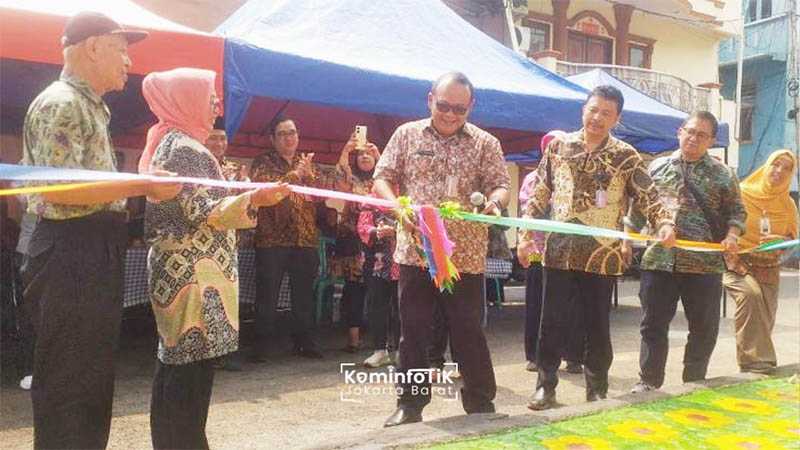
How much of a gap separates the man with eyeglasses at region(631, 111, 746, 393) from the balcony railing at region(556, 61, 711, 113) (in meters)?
12.5

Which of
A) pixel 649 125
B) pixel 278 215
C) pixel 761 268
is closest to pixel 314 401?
pixel 278 215

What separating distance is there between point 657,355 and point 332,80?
2.97m

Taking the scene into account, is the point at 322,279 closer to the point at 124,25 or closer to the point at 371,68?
the point at 371,68

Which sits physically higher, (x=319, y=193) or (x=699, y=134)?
(x=699, y=134)

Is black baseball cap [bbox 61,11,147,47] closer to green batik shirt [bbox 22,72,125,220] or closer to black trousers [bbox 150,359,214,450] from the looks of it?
green batik shirt [bbox 22,72,125,220]

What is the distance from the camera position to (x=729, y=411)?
3561 mm

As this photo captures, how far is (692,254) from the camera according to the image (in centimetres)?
411

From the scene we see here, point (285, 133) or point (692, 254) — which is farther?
point (285, 133)

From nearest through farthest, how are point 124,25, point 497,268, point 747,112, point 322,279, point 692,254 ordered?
point 692,254 → point 124,25 → point 322,279 → point 497,268 → point 747,112

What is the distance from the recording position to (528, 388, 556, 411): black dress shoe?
12.4 ft

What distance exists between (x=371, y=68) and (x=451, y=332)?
110 inches

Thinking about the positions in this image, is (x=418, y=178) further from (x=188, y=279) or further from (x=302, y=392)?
(x=302, y=392)

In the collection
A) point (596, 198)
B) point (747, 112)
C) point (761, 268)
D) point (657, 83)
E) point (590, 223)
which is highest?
point (747, 112)

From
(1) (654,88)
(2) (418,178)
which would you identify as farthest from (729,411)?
(1) (654,88)
